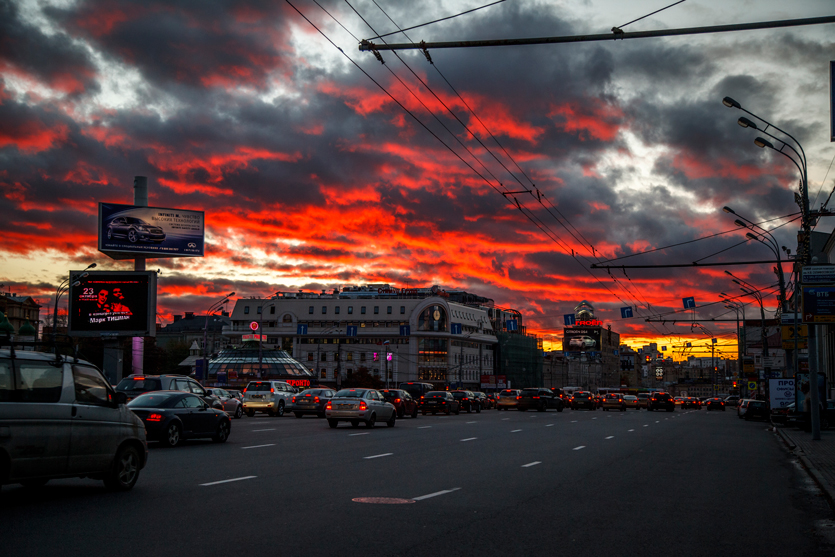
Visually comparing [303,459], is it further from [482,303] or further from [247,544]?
[482,303]

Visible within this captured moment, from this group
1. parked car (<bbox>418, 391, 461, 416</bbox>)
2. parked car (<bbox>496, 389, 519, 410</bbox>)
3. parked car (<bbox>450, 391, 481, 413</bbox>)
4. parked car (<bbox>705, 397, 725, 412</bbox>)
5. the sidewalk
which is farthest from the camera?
parked car (<bbox>705, 397, 725, 412</bbox>)

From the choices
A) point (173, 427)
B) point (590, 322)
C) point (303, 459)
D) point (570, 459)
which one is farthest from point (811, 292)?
point (590, 322)

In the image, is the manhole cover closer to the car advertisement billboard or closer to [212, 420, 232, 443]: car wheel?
[212, 420, 232, 443]: car wheel

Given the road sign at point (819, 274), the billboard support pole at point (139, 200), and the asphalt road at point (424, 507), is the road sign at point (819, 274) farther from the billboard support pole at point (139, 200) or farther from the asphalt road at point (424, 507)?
the billboard support pole at point (139, 200)

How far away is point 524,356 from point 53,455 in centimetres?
16776

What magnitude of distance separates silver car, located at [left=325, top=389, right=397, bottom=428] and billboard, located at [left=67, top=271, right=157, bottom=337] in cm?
→ 2517

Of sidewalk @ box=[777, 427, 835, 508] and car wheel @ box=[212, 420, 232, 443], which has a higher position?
car wheel @ box=[212, 420, 232, 443]

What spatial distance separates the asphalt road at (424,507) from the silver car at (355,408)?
32.2 feet

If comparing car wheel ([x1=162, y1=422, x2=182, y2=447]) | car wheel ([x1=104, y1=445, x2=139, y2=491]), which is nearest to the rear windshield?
car wheel ([x1=162, y1=422, x2=182, y2=447])

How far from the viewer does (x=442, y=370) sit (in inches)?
5812

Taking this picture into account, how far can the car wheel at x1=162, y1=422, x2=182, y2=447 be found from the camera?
62.3ft

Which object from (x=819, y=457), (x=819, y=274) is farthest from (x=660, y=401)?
(x=819, y=457)

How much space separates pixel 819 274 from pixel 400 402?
2252cm

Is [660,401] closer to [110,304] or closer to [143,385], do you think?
[110,304]
